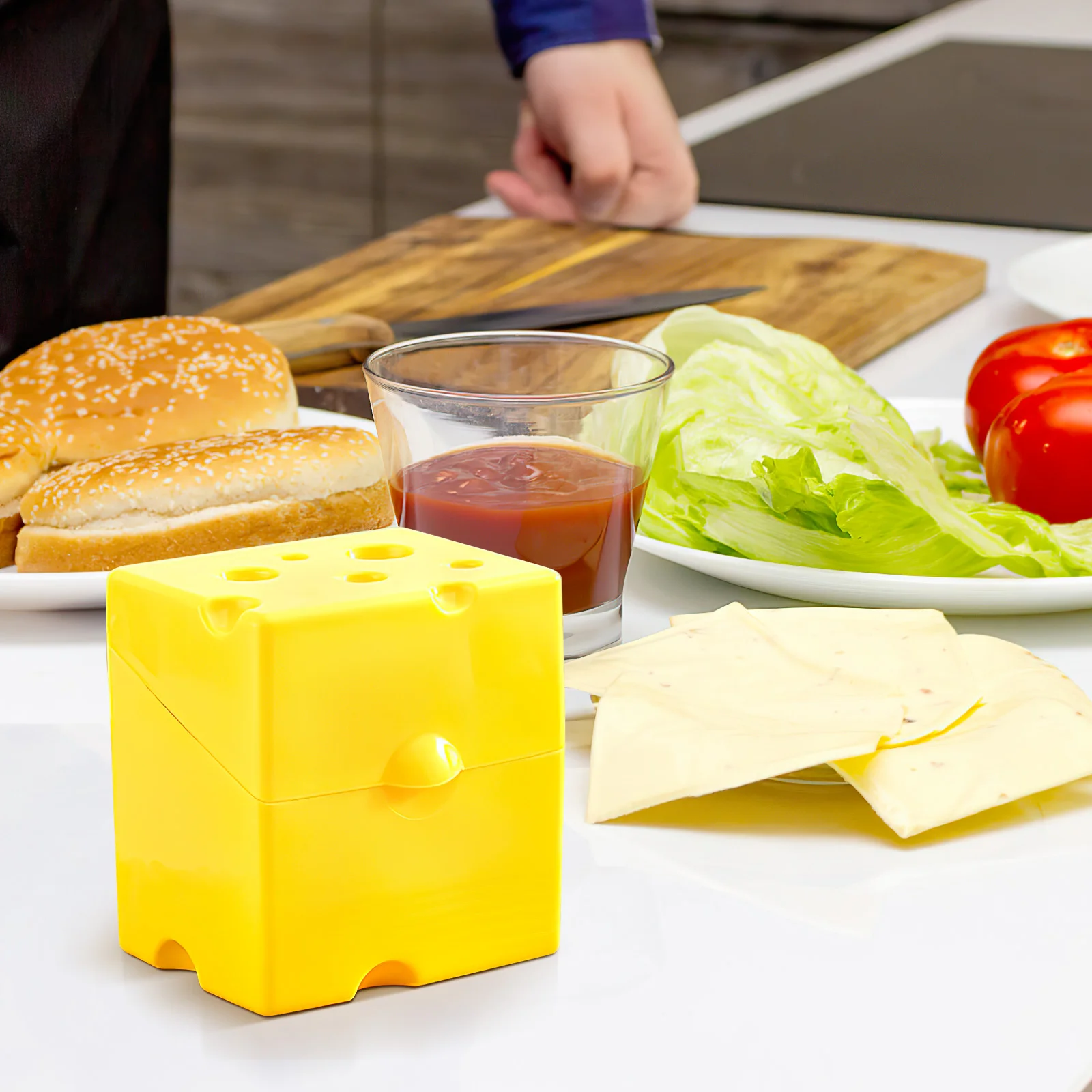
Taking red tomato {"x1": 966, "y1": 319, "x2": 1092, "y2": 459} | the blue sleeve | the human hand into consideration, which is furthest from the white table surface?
the blue sleeve

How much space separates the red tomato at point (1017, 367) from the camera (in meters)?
0.95

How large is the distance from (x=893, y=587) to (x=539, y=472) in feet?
0.61

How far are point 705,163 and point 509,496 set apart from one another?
1.53 meters

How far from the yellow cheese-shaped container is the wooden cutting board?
2.93ft

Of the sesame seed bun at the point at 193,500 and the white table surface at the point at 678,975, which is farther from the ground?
the sesame seed bun at the point at 193,500

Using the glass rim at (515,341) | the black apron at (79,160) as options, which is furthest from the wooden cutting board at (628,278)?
the glass rim at (515,341)

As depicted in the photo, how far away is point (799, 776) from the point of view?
58 cm

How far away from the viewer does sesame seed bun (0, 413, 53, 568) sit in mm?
795

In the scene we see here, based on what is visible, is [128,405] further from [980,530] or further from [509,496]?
[980,530]

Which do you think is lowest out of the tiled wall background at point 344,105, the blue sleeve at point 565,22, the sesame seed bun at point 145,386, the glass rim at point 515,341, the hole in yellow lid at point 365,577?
the tiled wall background at point 344,105

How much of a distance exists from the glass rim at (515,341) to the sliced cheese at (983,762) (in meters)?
0.20

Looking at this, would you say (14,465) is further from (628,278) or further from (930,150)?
(930,150)

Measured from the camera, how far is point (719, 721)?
1.88 feet

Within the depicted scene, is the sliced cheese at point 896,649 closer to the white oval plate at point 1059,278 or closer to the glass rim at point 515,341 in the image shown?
the glass rim at point 515,341
